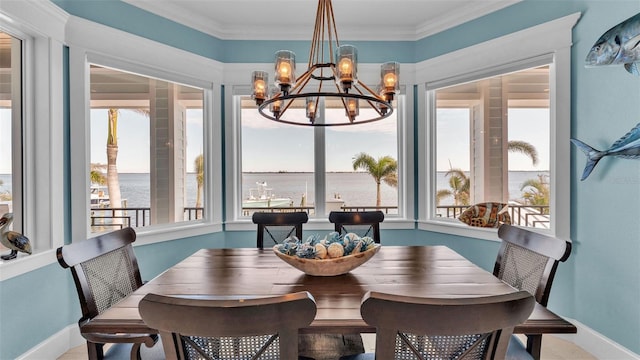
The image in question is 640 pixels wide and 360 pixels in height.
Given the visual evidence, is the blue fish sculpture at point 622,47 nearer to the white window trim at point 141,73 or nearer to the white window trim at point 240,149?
the white window trim at point 240,149

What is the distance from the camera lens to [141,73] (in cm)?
287

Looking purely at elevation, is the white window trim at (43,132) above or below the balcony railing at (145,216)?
above

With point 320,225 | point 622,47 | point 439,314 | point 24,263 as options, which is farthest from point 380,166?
point 24,263

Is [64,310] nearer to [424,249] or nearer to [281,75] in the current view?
[281,75]

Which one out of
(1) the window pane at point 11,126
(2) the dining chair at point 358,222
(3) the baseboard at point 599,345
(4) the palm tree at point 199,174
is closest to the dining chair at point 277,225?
(2) the dining chair at point 358,222

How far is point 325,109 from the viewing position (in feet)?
11.6

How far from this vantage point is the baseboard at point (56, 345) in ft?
6.91

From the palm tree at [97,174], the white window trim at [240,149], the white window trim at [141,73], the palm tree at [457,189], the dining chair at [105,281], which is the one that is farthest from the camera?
the white window trim at [240,149]

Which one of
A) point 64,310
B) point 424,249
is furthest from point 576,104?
point 64,310

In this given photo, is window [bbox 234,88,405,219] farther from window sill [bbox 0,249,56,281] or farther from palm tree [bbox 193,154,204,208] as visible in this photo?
window sill [bbox 0,249,56,281]

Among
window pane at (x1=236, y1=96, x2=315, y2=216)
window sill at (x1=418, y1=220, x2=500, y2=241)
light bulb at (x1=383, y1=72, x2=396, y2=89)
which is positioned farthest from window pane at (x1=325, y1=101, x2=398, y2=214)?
light bulb at (x1=383, y1=72, x2=396, y2=89)

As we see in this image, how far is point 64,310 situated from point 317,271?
2.09m

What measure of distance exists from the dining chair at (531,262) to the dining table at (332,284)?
148 mm

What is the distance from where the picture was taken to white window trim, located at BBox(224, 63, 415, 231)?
335 centimetres
